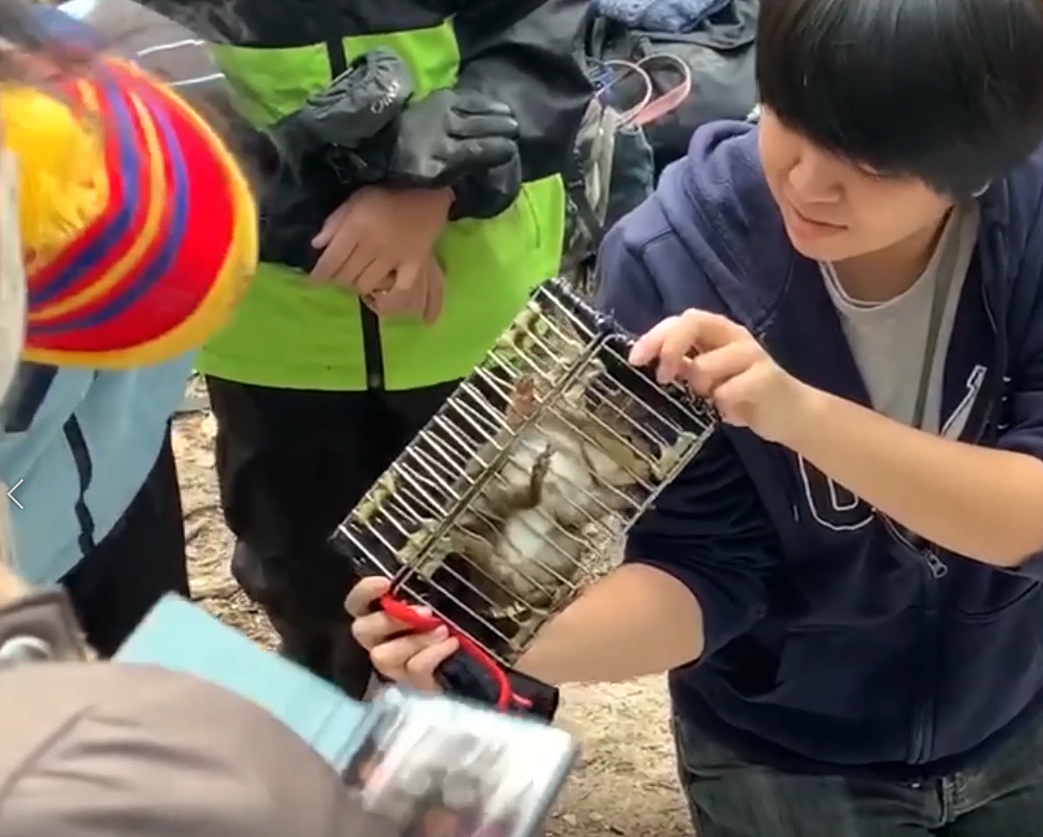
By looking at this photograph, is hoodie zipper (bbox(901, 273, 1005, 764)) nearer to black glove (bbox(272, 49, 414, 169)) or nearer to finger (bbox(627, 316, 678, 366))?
finger (bbox(627, 316, 678, 366))

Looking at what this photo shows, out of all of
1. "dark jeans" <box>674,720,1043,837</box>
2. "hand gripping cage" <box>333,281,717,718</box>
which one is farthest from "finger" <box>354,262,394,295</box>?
"dark jeans" <box>674,720,1043,837</box>

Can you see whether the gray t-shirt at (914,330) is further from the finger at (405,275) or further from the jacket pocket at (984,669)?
the finger at (405,275)

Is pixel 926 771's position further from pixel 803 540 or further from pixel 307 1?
pixel 307 1

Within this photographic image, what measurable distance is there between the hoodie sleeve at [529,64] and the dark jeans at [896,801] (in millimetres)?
394

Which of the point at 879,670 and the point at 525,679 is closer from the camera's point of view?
the point at 525,679

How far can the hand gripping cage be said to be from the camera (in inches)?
28.7

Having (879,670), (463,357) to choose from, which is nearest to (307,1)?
(463,357)

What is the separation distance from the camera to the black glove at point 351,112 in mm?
904

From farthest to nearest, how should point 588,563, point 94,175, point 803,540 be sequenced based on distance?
point 803,540 < point 588,563 < point 94,175

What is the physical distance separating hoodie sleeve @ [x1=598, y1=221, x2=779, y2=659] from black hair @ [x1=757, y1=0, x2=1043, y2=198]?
0.17m

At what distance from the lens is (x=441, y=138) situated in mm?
938

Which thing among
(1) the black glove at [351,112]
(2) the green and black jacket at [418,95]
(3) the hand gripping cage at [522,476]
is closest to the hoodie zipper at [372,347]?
(2) the green and black jacket at [418,95]

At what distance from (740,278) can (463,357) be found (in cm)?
24

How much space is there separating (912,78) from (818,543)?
29cm
